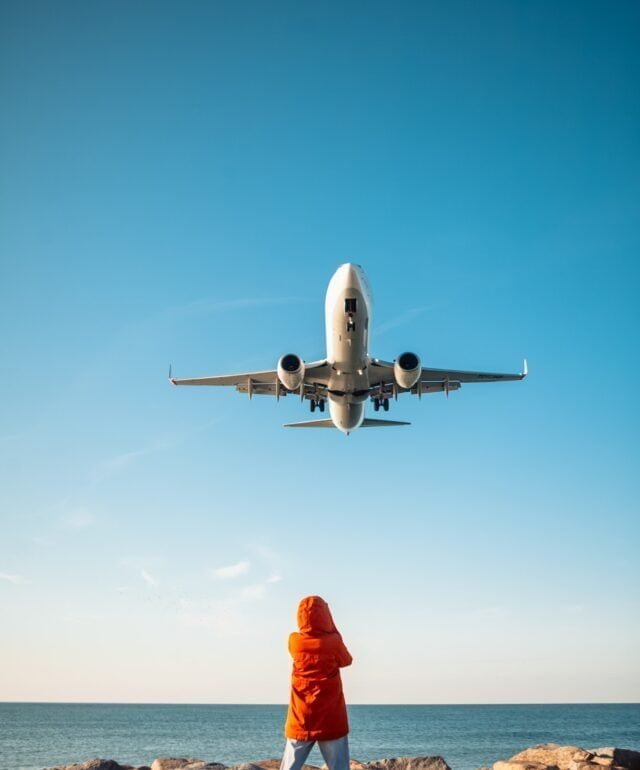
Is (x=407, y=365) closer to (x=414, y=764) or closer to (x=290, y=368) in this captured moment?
(x=290, y=368)

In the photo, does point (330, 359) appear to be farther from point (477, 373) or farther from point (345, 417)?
point (477, 373)

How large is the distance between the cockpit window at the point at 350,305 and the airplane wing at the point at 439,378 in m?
4.62

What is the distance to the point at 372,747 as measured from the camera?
69.6 meters

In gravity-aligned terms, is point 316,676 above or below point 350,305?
below

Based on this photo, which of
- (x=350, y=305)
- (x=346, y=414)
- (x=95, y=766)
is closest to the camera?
(x=95, y=766)

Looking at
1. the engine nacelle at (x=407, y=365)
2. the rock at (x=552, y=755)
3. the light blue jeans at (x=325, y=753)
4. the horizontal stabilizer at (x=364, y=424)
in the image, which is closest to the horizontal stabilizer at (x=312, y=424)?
the horizontal stabilizer at (x=364, y=424)

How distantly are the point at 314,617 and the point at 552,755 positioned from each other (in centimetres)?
1324

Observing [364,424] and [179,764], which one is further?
[364,424]

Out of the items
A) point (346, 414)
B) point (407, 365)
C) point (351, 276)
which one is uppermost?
point (351, 276)

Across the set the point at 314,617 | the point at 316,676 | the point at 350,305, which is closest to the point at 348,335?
the point at 350,305

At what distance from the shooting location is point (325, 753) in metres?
6.38

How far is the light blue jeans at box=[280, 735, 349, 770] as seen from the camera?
6.27 m

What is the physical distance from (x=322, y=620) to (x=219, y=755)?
2521 inches

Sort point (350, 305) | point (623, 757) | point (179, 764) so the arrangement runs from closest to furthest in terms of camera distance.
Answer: point (179, 764)
point (623, 757)
point (350, 305)
